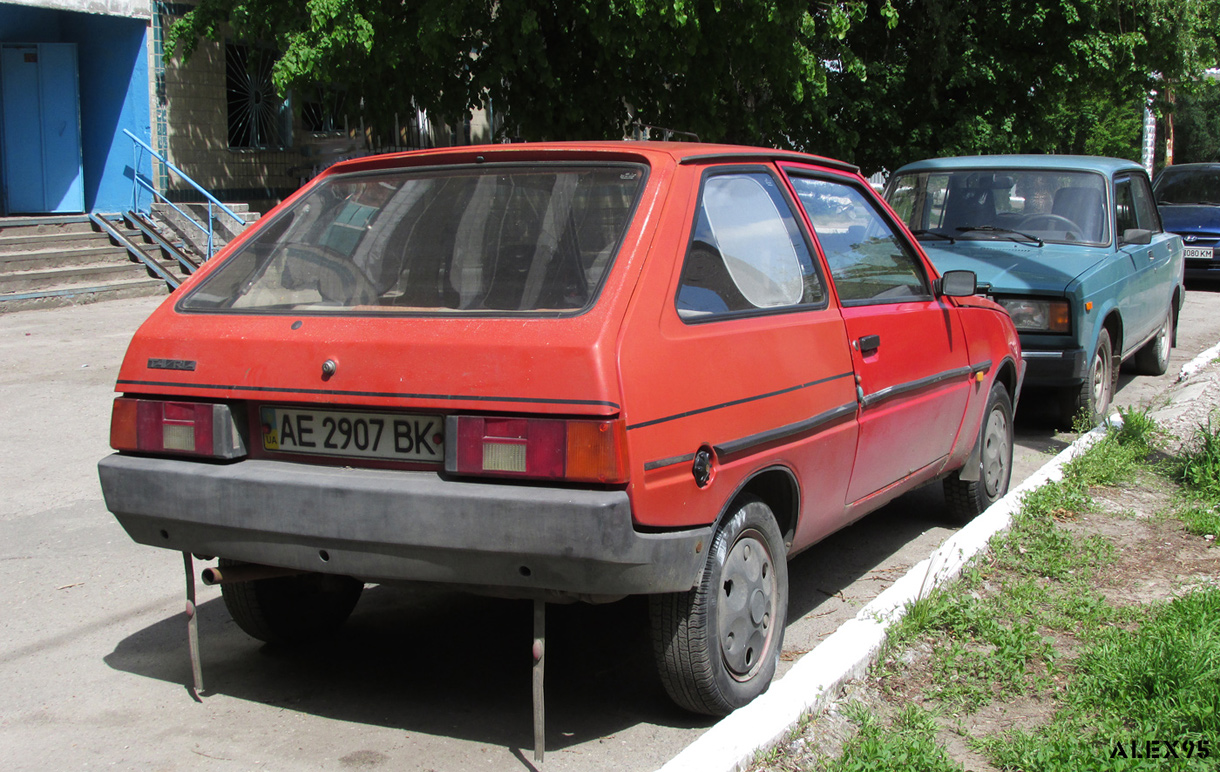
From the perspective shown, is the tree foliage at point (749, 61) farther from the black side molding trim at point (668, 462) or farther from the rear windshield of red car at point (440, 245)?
the black side molding trim at point (668, 462)

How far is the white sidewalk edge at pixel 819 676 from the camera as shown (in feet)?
9.35

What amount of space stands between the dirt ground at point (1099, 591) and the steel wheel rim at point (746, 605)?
29cm

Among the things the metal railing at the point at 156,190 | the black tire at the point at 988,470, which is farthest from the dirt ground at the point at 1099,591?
the metal railing at the point at 156,190

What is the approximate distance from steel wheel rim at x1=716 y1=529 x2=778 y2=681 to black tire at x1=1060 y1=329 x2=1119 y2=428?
4607 millimetres

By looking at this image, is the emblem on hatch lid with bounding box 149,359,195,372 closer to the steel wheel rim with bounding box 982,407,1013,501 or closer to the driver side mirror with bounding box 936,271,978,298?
the driver side mirror with bounding box 936,271,978,298

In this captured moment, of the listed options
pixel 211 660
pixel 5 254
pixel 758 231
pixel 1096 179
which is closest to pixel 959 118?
pixel 1096 179

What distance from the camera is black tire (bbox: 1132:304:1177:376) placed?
32.6 ft

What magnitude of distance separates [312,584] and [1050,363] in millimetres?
5047

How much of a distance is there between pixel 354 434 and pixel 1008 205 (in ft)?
21.1

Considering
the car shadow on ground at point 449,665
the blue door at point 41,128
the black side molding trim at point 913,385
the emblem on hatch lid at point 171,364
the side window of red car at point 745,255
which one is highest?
the blue door at point 41,128

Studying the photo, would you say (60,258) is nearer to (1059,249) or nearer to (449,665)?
(1059,249)

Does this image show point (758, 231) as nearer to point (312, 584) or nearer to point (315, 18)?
point (312, 584)

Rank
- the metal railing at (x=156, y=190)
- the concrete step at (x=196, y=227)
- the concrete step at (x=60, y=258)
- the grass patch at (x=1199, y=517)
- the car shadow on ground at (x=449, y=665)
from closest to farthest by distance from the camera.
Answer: the car shadow on ground at (x=449, y=665)
the grass patch at (x=1199, y=517)
the concrete step at (x=60, y=258)
the metal railing at (x=156, y=190)
the concrete step at (x=196, y=227)

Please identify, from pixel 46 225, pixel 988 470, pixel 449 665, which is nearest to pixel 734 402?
pixel 449 665
